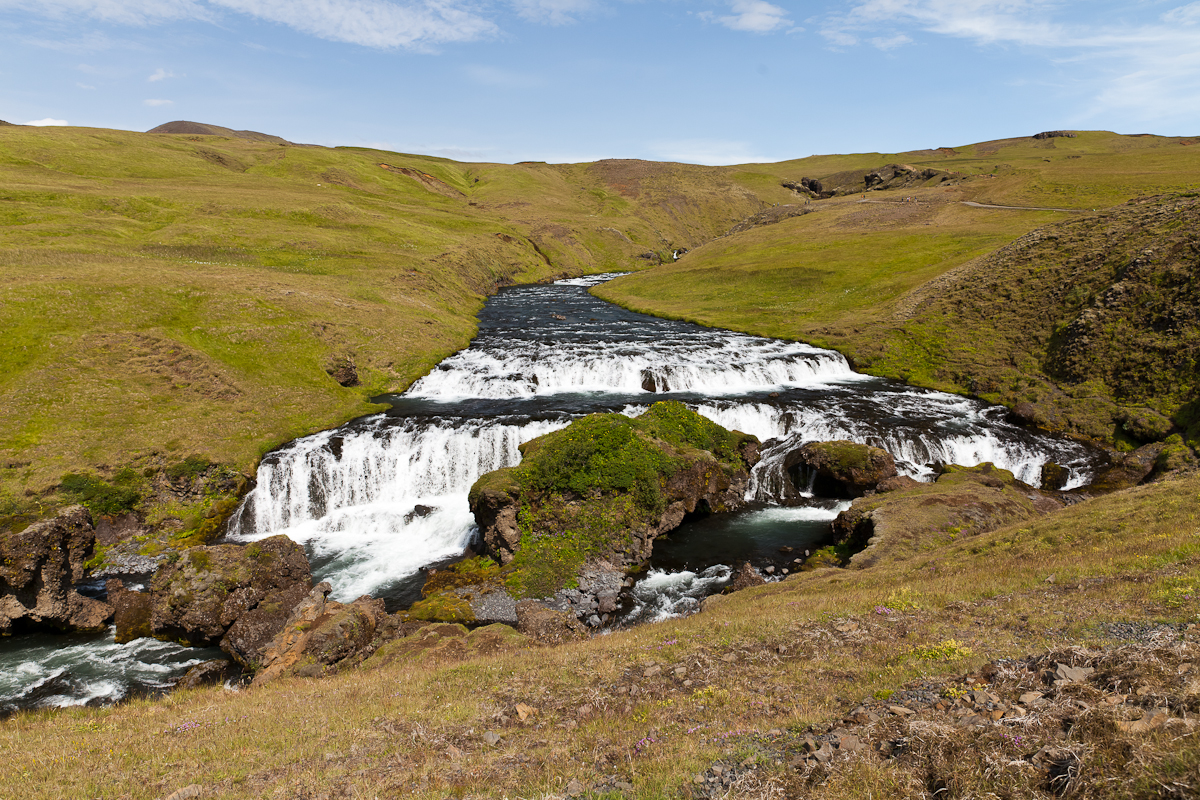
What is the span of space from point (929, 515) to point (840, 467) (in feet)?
27.1

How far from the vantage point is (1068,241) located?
60531mm

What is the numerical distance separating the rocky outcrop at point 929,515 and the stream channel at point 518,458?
3115 mm

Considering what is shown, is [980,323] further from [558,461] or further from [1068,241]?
[558,461]

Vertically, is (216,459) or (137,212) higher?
(137,212)

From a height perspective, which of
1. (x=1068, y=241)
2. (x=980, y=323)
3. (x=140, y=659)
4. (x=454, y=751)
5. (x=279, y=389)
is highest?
(x=1068, y=241)

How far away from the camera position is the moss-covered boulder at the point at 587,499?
88.5 feet

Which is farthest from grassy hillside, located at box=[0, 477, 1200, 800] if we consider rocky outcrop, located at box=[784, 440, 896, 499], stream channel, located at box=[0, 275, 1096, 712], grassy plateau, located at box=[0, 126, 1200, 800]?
rocky outcrop, located at box=[784, 440, 896, 499]

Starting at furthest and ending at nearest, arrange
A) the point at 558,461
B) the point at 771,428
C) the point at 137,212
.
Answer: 1. the point at 137,212
2. the point at 771,428
3. the point at 558,461

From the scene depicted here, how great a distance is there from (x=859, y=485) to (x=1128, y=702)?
2895cm

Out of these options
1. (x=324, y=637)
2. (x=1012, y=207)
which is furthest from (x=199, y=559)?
(x=1012, y=207)

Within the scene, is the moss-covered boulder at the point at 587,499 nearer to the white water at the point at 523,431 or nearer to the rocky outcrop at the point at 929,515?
the white water at the point at 523,431

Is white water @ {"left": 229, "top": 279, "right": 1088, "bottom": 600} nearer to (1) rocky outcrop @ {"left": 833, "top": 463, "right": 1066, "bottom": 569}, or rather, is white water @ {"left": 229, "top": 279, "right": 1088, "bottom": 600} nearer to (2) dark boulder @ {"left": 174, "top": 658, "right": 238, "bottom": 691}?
(2) dark boulder @ {"left": 174, "top": 658, "right": 238, "bottom": 691}

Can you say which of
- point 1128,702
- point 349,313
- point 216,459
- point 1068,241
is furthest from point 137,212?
point 1068,241

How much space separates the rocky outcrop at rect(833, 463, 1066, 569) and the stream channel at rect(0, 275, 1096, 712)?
3115 mm
